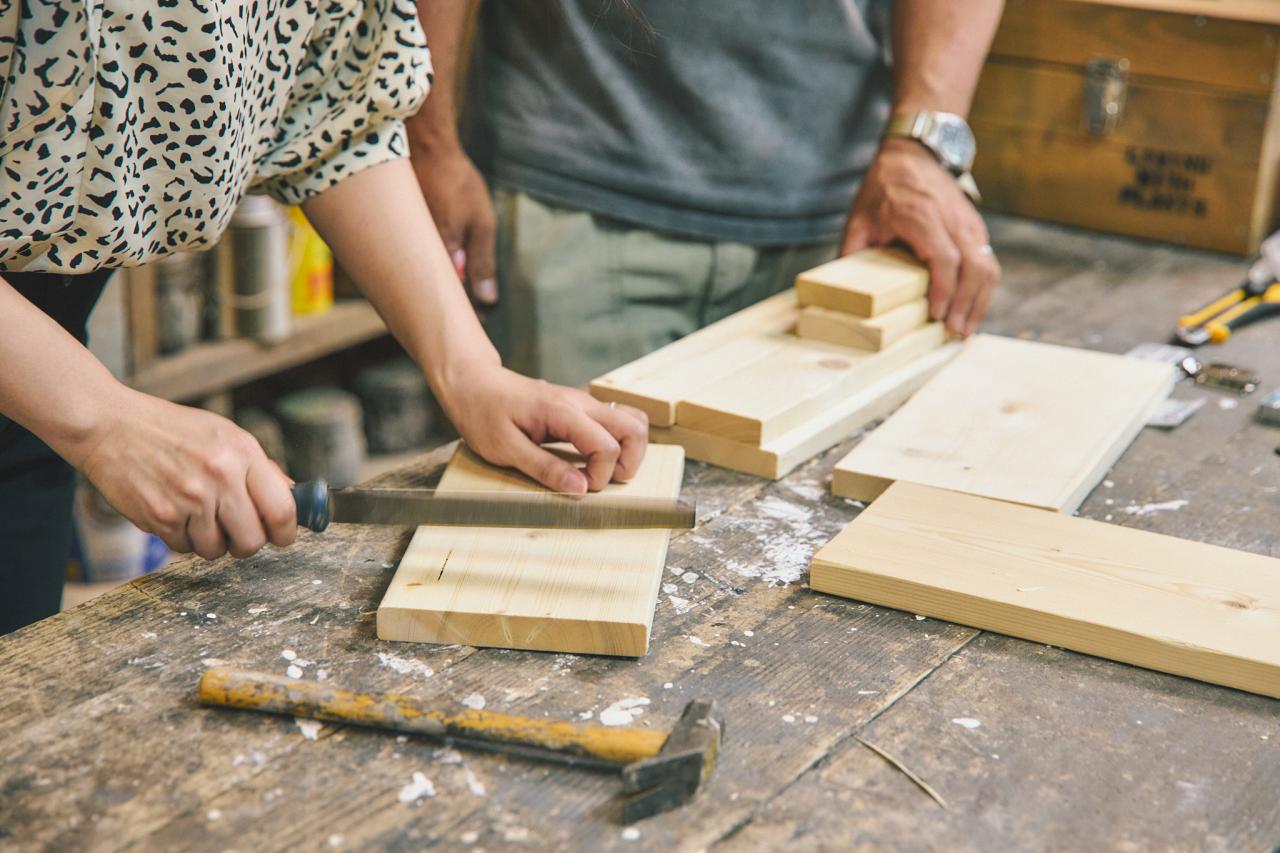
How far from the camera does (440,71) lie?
158cm

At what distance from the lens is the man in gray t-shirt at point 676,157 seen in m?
1.58

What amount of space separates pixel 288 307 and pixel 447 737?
1.93 metres

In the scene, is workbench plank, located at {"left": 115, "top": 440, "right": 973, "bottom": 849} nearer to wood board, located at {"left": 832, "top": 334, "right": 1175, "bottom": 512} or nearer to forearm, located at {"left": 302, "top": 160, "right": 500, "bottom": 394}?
wood board, located at {"left": 832, "top": 334, "right": 1175, "bottom": 512}

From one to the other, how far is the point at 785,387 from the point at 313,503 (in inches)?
21.0

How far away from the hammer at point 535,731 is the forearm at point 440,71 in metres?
0.89

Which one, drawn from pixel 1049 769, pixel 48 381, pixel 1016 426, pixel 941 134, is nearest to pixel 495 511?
pixel 48 381

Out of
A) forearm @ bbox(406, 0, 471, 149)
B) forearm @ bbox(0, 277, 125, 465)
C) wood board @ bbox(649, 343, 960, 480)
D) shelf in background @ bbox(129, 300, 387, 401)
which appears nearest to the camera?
forearm @ bbox(0, 277, 125, 465)

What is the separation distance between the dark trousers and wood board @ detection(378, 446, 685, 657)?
404mm

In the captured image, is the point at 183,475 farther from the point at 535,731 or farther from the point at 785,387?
the point at 785,387

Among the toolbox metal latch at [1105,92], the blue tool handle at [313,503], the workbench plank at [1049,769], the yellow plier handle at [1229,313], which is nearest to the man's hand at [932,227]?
the yellow plier handle at [1229,313]

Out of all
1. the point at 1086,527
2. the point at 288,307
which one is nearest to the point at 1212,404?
the point at 1086,527

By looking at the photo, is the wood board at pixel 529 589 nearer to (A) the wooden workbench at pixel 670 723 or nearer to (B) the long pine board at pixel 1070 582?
(A) the wooden workbench at pixel 670 723

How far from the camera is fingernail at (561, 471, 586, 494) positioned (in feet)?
3.62

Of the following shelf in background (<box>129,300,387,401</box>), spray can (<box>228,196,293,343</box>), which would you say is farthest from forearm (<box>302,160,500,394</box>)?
spray can (<box>228,196,293,343</box>)
